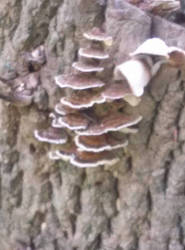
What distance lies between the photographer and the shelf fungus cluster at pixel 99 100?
6.21 ft

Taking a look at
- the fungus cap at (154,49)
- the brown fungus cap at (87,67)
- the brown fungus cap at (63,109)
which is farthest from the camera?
the brown fungus cap at (63,109)

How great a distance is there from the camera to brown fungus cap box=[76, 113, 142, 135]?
1.96 metres

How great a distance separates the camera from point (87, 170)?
236cm

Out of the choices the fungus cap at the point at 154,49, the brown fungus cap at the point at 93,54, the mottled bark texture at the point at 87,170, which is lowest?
the mottled bark texture at the point at 87,170

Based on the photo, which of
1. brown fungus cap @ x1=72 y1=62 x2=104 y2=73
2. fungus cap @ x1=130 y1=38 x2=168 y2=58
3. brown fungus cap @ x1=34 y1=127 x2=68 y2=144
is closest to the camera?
fungus cap @ x1=130 y1=38 x2=168 y2=58

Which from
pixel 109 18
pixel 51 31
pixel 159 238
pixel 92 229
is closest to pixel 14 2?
pixel 51 31

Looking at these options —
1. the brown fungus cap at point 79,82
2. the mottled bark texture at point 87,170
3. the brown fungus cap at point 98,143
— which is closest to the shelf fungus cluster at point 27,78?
the mottled bark texture at point 87,170

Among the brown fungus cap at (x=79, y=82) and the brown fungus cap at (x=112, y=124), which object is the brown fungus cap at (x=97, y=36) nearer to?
the brown fungus cap at (x=79, y=82)

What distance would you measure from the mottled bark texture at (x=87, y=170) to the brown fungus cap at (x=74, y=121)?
0.83ft

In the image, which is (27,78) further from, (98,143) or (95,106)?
(98,143)

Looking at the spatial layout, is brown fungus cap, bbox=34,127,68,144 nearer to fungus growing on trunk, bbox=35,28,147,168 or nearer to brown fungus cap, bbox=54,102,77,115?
fungus growing on trunk, bbox=35,28,147,168

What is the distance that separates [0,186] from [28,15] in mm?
1017

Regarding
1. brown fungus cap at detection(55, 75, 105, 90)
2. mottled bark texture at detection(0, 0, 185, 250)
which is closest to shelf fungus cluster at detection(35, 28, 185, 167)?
brown fungus cap at detection(55, 75, 105, 90)

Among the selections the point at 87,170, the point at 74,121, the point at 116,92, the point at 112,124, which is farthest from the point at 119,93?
the point at 87,170
